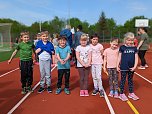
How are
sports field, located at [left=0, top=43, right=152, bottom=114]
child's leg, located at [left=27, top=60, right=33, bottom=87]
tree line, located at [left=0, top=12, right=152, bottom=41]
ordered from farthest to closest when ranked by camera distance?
tree line, located at [left=0, top=12, right=152, bottom=41] < child's leg, located at [left=27, top=60, right=33, bottom=87] < sports field, located at [left=0, top=43, right=152, bottom=114]

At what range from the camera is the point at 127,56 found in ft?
24.0

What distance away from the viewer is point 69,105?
6.82 meters

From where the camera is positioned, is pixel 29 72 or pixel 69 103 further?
pixel 29 72

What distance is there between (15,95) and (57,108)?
6.54ft

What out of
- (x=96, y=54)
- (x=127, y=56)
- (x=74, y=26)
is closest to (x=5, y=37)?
(x=96, y=54)

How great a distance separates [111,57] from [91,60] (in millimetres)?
619

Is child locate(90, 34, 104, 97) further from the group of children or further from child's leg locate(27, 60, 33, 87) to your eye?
child's leg locate(27, 60, 33, 87)

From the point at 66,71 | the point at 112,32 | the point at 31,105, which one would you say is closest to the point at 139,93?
the point at 66,71

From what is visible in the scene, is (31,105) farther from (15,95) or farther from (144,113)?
(144,113)

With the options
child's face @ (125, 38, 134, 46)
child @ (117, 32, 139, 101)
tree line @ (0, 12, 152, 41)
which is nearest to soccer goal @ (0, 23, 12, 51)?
tree line @ (0, 12, 152, 41)

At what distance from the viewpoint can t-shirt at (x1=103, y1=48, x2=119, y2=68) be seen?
7.62 m

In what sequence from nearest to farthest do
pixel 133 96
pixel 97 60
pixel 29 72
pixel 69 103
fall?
pixel 69 103 < pixel 133 96 < pixel 97 60 < pixel 29 72

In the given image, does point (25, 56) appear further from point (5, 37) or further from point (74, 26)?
point (74, 26)

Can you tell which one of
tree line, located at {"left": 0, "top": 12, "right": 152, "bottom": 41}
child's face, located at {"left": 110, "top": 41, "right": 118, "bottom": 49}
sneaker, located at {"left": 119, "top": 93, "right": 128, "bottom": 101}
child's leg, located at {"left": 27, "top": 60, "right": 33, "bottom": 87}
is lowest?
sneaker, located at {"left": 119, "top": 93, "right": 128, "bottom": 101}
